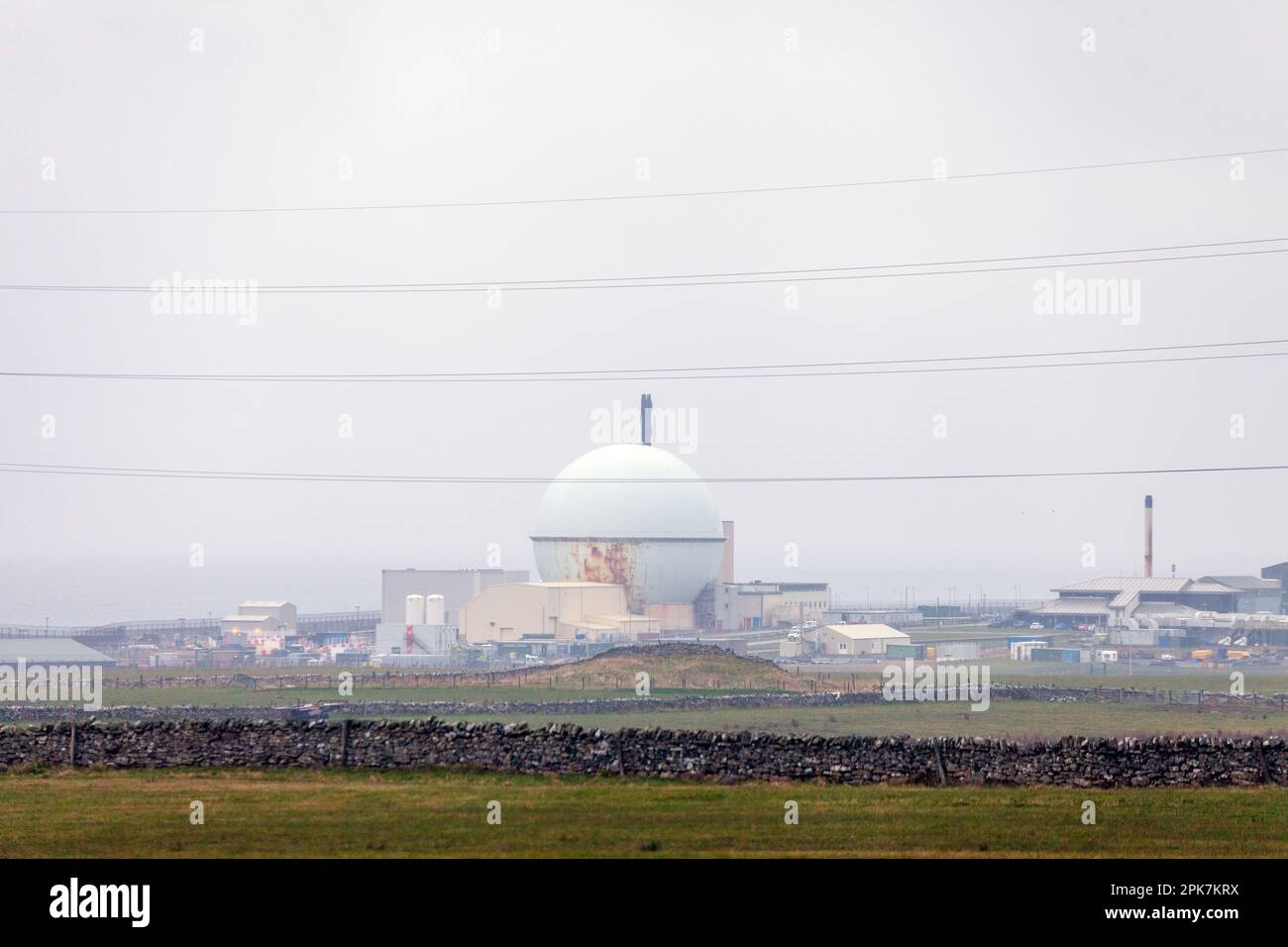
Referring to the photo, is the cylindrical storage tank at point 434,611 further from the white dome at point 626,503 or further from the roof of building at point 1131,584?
the roof of building at point 1131,584

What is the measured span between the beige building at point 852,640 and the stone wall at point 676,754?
6256cm

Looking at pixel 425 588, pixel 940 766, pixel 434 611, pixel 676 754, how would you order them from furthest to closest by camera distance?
1. pixel 425 588
2. pixel 434 611
3. pixel 676 754
4. pixel 940 766

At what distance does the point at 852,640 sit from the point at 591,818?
2785 inches

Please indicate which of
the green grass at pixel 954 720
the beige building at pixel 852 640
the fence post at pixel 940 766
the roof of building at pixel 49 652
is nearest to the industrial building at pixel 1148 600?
the beige building at pixel 852 640

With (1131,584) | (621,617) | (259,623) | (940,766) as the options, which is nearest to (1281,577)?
(1131,584)

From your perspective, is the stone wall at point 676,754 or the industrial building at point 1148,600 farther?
the industrial building at point 1148,600

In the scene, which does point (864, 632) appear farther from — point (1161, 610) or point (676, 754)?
point (676, 754)

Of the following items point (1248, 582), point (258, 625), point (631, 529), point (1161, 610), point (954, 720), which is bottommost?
point (258, 625)

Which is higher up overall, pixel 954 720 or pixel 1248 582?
pixel 954 720

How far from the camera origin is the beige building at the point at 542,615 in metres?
94.6

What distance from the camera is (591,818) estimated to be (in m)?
24.8

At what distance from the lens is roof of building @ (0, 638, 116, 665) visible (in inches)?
3339

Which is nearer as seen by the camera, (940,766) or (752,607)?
(940,766)

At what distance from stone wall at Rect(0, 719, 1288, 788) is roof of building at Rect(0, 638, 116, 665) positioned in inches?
2178
